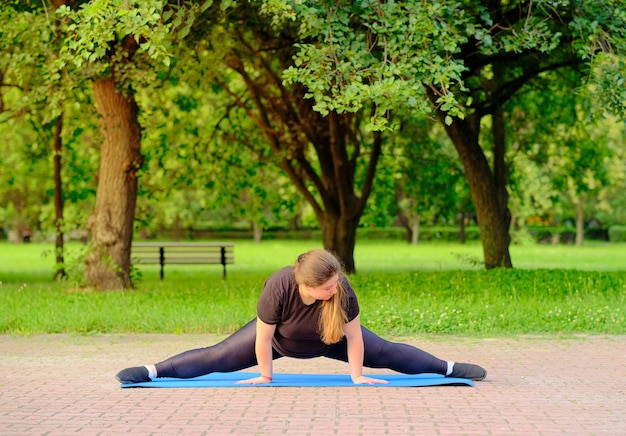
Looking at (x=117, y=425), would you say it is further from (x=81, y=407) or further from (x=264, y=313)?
(x=264, y=313)

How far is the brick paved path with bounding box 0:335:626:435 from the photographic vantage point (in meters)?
6.45

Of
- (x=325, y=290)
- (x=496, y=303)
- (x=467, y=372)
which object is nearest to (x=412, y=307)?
(x=496, y=303)

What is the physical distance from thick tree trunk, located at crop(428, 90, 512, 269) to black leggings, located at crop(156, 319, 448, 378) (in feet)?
39.6

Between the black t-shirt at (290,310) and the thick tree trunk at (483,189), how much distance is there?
12584 millimetres

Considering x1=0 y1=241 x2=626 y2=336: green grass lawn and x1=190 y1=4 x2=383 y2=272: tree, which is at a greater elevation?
x1=190 y1=4 x2=383 y2=272: tree

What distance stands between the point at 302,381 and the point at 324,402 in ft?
2.76

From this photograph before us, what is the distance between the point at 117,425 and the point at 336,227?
1736cm

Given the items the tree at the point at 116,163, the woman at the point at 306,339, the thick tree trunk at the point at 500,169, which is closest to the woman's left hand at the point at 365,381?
the woman at the point at 306,339

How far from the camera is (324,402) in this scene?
289 inches

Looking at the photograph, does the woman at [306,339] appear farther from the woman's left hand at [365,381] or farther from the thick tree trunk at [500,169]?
the thick tree trunk at [500,169]

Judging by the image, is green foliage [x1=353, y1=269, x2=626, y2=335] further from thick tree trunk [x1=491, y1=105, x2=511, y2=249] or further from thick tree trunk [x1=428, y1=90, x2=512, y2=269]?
thick tree trunk [x1=491, y1=105, x2=511, y2=249]

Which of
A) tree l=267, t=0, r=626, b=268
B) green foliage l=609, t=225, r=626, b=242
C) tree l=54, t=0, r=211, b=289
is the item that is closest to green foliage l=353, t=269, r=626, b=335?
tree l=267, t=0, r=626, b=268

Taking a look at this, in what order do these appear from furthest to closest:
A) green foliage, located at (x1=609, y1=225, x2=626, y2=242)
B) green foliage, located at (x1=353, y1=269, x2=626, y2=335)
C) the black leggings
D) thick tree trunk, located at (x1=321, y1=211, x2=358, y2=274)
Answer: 1. green foliage, located at (x1=609, y1=225, x2=626, y2=242)
2. thick tree trunk, located at (x1=321, y1=211, x2=358, y2=274)
3. green foliage, located at (x1=353, y1=269, x2=626, y2=335)
4. the black leggings

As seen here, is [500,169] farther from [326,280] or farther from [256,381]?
[326,280]
